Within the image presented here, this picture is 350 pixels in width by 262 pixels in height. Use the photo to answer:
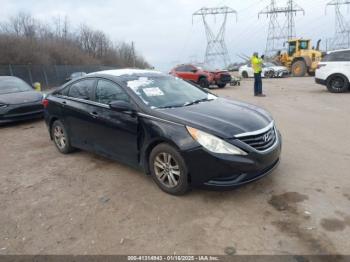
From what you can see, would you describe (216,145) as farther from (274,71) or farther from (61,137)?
(274,71)

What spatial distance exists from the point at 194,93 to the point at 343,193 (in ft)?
8.26

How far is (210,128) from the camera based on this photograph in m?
3.32

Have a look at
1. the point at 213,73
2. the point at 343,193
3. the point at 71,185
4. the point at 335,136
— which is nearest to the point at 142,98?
the point at 71,185

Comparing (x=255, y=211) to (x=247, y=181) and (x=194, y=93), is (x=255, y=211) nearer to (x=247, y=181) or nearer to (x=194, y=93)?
(x=247, y=181)

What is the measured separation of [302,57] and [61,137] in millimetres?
23178

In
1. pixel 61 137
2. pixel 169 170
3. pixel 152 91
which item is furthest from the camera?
pixel 61 137

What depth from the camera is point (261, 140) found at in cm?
346

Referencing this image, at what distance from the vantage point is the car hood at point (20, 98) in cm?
806

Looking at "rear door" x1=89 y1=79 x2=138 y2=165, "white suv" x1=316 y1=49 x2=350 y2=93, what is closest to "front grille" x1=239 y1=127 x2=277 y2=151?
"rear door" x1=89 y1=79 x2=138 y2=165

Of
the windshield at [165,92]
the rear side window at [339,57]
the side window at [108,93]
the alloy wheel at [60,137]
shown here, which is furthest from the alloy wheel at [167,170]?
the rear side window at [339,57]

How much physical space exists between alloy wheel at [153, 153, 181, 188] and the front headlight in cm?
43

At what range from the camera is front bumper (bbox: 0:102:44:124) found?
7910 mm

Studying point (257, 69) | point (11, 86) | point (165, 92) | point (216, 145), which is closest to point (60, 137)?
point (165, 92)

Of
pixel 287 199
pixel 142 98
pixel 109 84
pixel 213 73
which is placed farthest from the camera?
pixel 213 73
